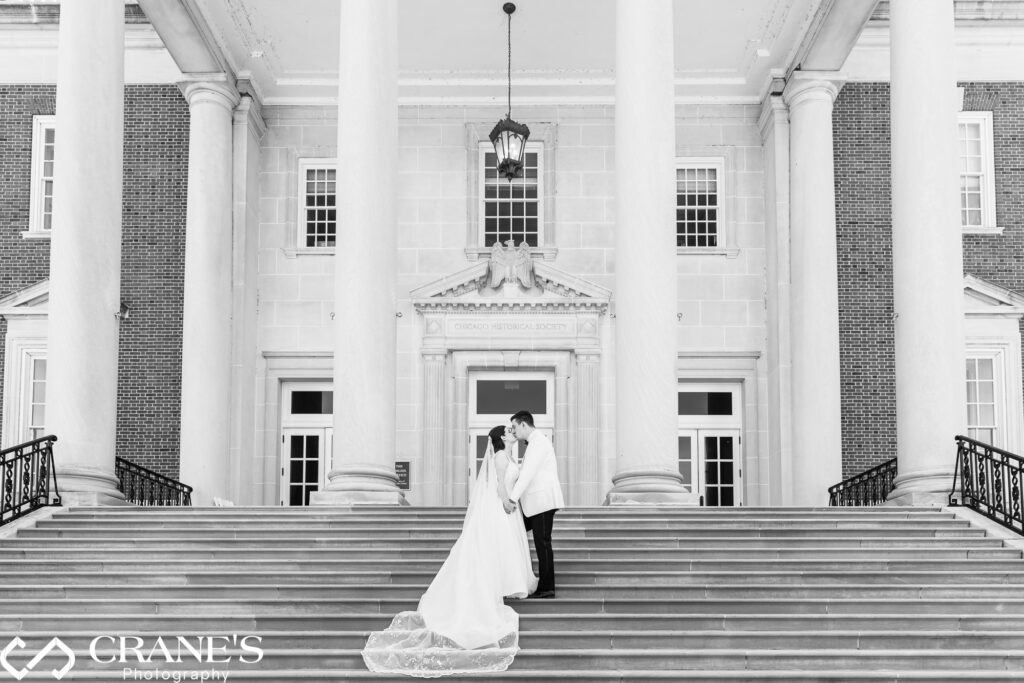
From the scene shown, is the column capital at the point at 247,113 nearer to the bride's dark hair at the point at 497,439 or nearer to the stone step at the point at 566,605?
the stone step at the point at 566,605

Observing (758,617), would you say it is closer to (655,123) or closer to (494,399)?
(655,123)

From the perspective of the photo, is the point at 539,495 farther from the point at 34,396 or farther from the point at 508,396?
the point at 34,396

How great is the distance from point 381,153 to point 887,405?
11.6m

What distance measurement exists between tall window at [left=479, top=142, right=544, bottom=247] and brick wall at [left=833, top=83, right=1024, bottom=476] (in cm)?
584

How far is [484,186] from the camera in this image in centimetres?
2816

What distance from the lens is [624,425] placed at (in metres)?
19.2

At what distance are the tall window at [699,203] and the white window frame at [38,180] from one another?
40.1ft

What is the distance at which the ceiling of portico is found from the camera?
2522 cm

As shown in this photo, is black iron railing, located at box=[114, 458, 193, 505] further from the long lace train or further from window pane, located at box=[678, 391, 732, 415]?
the long lace train

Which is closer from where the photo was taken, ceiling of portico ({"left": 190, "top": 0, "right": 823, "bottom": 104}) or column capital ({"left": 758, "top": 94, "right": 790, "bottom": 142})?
ceiling of portico ({"left": 190, "top": 0, "right": 823, "bottom": 104})

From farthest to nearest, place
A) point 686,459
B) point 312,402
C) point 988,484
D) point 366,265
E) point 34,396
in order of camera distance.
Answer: point 312,402, point 686,459, point 34,396, point 366,265, point 988,484

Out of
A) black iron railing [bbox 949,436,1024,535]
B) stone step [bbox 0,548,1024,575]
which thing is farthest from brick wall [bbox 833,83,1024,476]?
stone step [bbox 0,548,1024,575]

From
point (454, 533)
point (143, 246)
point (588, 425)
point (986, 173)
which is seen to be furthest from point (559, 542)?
point (986, 173)

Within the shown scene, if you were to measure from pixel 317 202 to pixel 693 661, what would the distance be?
1746cm
